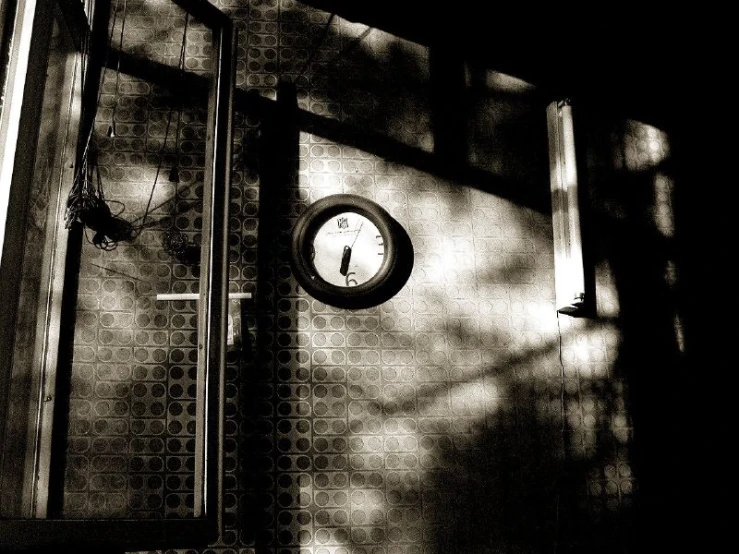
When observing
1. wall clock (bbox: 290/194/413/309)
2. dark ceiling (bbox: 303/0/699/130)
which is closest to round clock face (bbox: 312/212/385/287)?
wall clock (bbox: 290/194/413/309)

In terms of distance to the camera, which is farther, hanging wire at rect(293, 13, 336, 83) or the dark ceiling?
the dark ceiling

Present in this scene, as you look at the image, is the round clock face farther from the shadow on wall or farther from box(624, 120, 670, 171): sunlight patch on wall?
box(624, 120, 670, 171): sunlight patch on wall

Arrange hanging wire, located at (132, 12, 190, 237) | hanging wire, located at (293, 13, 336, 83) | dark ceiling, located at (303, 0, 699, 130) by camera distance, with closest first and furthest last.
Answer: hanging wire, located at (132, 12, 190, 237) → hanging wire, located at (293, 13, 336, 83) → dark ceiling, located at (303, 0, 699, 130)

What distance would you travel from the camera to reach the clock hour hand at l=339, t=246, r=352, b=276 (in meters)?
3.10

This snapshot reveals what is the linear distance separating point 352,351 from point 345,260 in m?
0.45

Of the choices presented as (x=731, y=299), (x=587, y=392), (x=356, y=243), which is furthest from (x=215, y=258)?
(x=731, y=299)

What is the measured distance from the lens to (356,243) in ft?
10.4

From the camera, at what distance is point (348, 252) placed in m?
3.10

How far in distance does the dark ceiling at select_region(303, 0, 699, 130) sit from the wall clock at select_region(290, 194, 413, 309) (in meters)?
1.10

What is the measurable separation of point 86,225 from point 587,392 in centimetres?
263

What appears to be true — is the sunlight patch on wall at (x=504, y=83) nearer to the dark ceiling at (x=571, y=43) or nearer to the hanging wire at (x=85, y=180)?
the dark ceiling at (x=571, y=43)

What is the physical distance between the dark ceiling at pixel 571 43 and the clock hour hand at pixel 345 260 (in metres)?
1.30

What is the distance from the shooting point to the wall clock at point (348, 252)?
3.10m

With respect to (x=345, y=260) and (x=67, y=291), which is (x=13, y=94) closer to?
(x=67, y=291)
